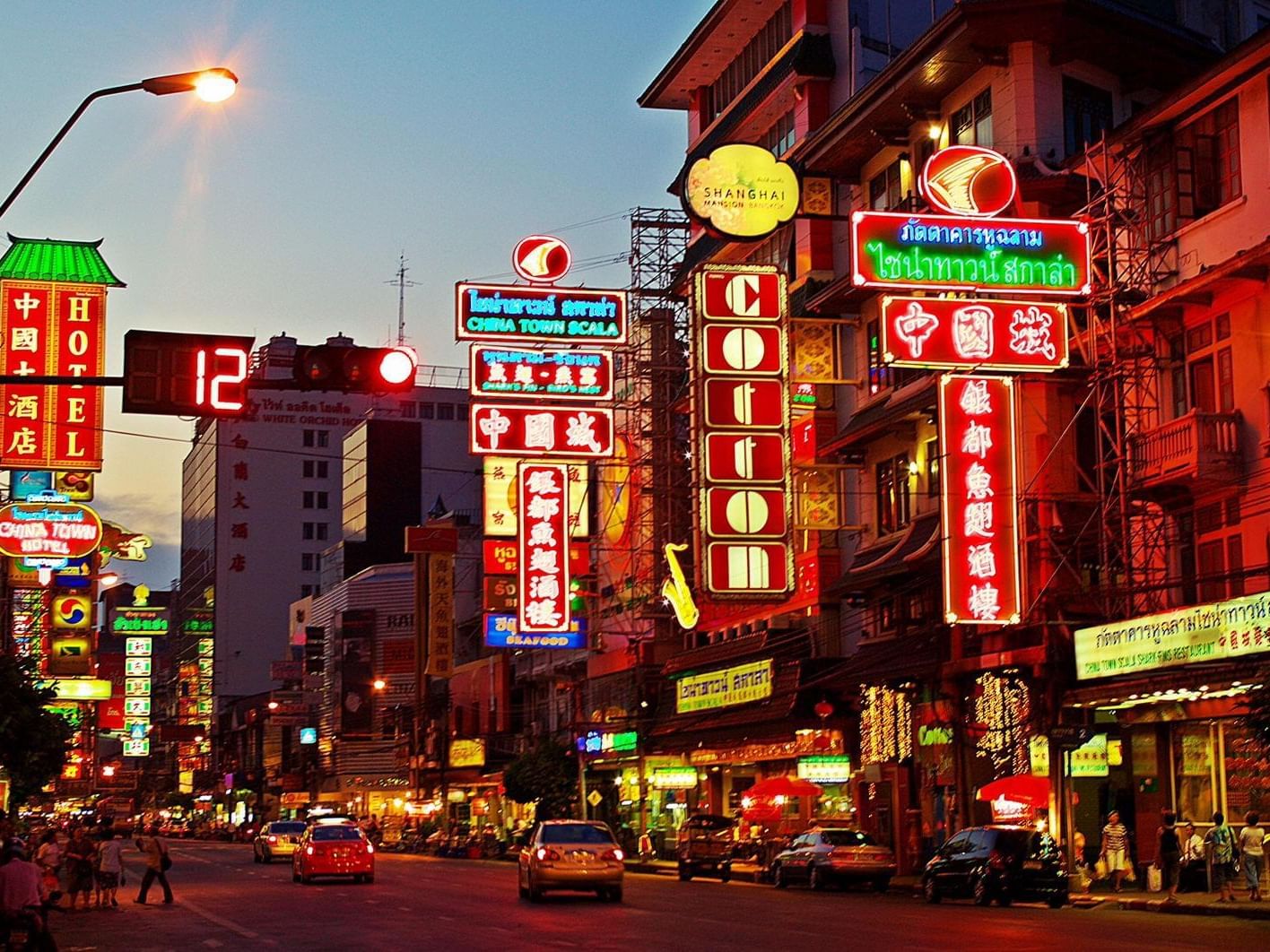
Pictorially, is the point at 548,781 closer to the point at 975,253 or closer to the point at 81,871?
the point at 81,871

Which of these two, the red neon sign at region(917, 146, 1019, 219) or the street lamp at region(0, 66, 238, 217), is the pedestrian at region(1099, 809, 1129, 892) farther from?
the street lamp at region(0, 66, 238, 217)

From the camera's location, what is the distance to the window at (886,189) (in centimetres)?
5297

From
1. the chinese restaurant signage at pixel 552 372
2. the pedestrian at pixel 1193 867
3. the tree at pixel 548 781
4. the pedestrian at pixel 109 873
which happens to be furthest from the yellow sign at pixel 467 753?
the pedestrian at pixel 1193 867

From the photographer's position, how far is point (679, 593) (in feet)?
216

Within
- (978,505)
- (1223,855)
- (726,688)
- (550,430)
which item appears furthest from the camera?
(726,688)

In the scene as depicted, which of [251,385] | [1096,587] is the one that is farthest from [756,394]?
[251,385]

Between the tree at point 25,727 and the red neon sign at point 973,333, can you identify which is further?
the tree at point 25,727

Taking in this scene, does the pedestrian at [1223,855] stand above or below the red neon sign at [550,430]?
below

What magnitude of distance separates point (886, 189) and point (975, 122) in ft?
16.6

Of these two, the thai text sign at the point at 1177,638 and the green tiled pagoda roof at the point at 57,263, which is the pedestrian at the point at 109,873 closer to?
the green tiled pagoda roof at the point at 57,263

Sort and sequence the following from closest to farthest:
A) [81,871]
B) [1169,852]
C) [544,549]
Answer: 1. [1169,852]
2. [81,871]
3. [544,549]

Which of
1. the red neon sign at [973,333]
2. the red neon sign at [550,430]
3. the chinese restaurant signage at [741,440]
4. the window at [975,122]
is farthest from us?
the red neon sign at [550,430]

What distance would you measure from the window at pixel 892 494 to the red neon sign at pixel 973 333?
11483 millimetres

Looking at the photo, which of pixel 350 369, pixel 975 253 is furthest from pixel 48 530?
pixel 350 369
